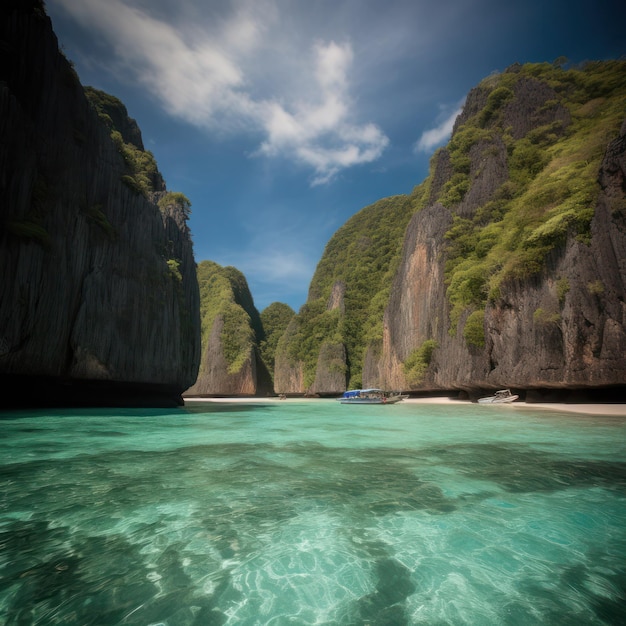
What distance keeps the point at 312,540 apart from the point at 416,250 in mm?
42184

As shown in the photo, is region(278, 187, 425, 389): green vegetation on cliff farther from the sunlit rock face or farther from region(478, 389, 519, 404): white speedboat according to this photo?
region(478, 389, 519, 404): white speedboat

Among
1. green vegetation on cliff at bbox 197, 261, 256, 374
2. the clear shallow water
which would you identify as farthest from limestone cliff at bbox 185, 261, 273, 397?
the clear shallow water

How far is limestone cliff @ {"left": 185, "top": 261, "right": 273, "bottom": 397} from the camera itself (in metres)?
71.7

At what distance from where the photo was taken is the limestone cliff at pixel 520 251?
19.0 metres

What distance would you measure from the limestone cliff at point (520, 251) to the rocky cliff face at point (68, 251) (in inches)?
1003

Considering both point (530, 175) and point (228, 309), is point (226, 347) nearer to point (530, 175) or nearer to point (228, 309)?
point (228, 309)

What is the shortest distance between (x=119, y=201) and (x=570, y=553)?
93.0ft

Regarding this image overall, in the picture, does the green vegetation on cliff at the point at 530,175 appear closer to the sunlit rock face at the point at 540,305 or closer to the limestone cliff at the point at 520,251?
the limestone cliff at the point at 520,251

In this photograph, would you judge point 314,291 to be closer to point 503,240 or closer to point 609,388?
point 503,240

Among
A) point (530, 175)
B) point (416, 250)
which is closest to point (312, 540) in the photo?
point (530, 175)

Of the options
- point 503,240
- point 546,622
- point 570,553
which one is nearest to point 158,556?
point 546,622

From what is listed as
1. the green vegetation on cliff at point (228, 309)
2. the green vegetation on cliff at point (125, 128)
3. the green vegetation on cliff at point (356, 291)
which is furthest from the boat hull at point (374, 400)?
the green vegetation on cliff at point (228, 309)

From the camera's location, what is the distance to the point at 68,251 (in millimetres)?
19141

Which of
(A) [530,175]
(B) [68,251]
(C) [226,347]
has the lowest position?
(C) [226,347]
